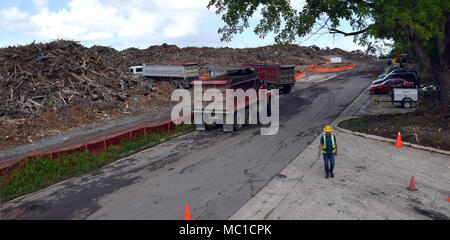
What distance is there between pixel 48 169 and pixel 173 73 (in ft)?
69.4

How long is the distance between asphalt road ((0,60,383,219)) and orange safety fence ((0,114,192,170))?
1352mm

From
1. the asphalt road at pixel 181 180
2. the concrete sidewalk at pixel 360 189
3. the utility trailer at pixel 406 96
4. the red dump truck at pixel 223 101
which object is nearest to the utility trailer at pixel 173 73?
the red dump truck at pixel 223 101

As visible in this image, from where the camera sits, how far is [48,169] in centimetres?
1204

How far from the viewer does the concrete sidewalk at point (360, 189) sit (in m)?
8.27

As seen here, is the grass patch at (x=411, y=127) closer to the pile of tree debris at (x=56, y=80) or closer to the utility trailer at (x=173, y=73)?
the pile of tree debris at (x=56, y=80)

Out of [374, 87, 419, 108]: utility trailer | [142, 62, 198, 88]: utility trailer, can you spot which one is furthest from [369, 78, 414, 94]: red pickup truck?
[142, 62, 198, 88]: utility trailer

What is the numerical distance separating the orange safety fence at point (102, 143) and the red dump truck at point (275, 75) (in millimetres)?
11671

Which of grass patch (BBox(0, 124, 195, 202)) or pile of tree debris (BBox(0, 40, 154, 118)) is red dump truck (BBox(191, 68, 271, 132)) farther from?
pile of tree debris (BBox(0, 40, 154, 118))

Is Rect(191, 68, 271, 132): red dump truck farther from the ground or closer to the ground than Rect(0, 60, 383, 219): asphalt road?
farther from the ground

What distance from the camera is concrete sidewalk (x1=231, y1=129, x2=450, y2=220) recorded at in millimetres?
8273

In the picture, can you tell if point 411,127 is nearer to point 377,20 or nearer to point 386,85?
point 377,20

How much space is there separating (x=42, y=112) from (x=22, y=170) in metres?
9.88

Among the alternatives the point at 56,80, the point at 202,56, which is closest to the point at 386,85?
the point at 56,80

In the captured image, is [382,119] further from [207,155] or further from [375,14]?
[207,155]
